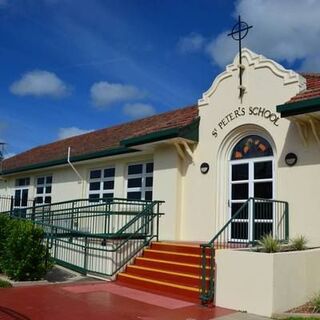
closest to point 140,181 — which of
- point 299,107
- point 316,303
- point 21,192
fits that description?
point 299,107

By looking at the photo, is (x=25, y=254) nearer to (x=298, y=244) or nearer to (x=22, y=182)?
(x=298, y=244)

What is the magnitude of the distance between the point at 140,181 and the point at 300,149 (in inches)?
262

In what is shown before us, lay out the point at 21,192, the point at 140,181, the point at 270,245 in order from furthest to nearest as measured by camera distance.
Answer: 1. the point at 21,192
2. the point at 140,181
3. the point at 270,245

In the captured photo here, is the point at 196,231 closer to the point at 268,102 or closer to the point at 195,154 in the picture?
the point at 195,154

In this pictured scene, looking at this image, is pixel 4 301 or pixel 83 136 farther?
pixel 83 136

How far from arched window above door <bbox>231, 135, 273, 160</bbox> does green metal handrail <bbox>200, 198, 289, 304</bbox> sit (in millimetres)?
1447

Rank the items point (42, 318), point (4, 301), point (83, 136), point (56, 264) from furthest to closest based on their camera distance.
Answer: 1. point (83, 136)
2. point (56, 264)
3. point (4, 301)
4. point (42, 318)

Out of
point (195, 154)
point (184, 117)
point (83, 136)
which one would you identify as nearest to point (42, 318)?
point (195, 154)

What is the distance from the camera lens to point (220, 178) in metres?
13.0

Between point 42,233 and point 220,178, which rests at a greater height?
point 220,178

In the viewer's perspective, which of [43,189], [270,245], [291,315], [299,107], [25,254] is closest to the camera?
[291,315]

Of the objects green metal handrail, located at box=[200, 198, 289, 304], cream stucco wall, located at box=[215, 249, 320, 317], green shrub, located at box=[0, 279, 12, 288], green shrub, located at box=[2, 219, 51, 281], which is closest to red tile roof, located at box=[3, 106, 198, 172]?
green metal handrail, located at box=[200, 198, 289, 304]

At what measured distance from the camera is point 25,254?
1128cm

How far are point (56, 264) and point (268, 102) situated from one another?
7474 mm
